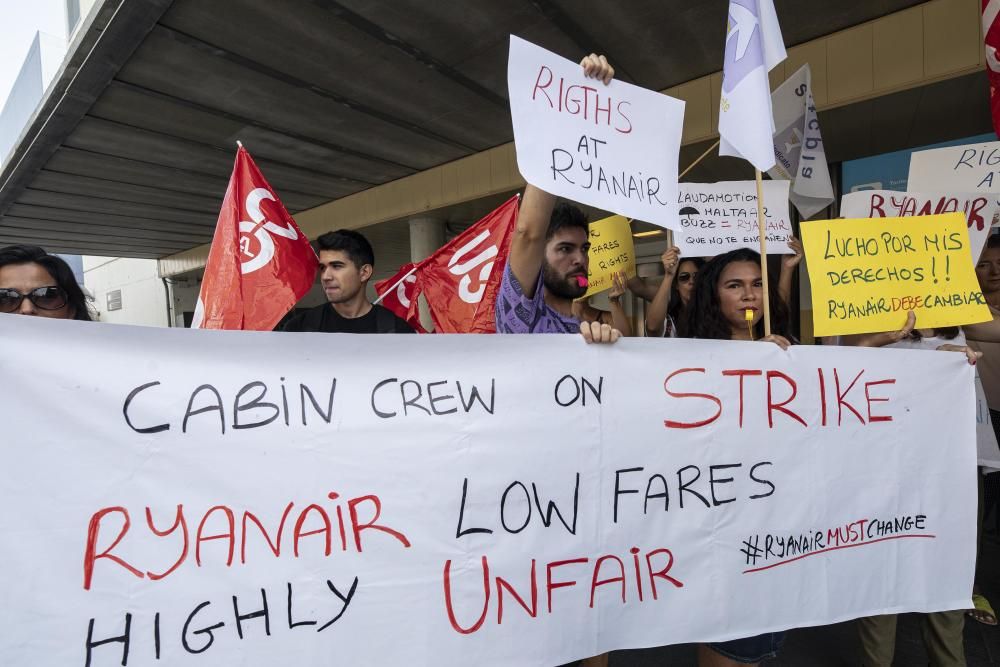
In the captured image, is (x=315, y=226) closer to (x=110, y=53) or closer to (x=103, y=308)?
(x=110, y=53)

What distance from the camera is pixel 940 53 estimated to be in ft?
14.8

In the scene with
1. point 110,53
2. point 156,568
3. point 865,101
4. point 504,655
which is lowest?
point 504,655

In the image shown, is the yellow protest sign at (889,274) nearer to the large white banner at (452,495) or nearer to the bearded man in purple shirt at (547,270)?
the large white banner at (452,495)

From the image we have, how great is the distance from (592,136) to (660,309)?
1.78 meters

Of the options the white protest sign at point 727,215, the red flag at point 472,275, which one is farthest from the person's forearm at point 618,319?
the red flag at point 472,275

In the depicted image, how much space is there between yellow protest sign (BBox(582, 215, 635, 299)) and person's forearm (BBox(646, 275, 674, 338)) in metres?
0.39

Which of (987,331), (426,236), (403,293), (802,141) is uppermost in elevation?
(426,236)

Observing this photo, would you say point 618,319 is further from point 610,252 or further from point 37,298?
point 37,298

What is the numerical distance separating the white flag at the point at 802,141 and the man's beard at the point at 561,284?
2.24 meters

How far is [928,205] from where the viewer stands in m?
2.47

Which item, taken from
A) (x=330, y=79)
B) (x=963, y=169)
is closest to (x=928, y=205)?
(x=963, y=169)

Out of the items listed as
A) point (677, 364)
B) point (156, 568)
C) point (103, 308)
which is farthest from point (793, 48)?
point (103, 308)

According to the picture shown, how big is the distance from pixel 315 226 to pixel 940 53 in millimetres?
10017

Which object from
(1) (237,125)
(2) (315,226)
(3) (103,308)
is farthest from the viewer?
(3) (103,308)
